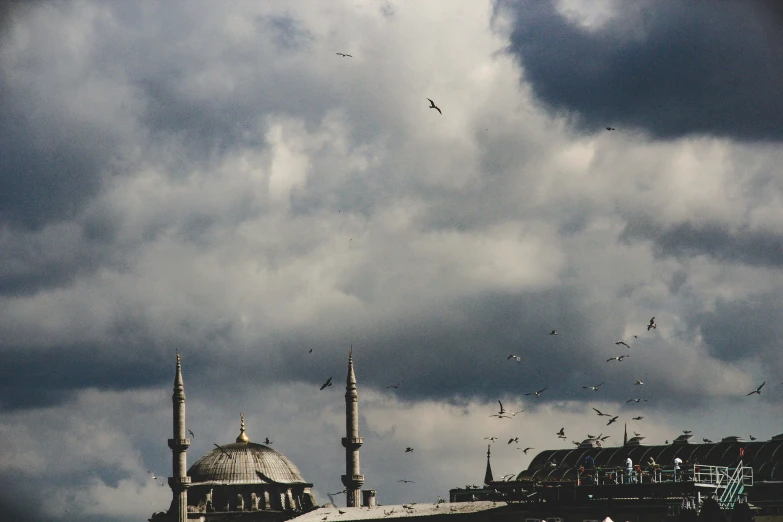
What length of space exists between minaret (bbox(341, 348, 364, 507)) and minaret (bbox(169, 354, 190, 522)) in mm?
13160

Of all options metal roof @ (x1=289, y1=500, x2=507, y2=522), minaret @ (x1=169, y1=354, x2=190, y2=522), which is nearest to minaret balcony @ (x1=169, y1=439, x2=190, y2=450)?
minaret @ (x1=169, y1=354, x2=190, y2=522)

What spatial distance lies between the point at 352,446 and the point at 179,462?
46.4ft

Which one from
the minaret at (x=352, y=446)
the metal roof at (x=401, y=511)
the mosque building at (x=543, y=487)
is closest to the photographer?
the mosque building at (x=543, y=487)

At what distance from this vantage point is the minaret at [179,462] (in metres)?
117

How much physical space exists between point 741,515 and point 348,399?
7125cm

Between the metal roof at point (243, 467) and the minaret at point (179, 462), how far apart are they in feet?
29.9

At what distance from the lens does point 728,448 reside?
92.3m

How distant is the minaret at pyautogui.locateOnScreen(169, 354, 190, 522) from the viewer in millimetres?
117312

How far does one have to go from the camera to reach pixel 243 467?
12950 centimetres

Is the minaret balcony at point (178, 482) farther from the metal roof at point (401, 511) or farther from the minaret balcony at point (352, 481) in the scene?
the metal roof at point (401, 511)

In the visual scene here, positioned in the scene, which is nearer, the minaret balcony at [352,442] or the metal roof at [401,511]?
the metal roof at [401,511]

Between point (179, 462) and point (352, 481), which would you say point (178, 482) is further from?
point (352, 481)

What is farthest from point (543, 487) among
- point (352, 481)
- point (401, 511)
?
point (352, 481)

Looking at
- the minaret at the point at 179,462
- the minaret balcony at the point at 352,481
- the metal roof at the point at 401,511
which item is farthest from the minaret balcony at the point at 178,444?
the metal roof at the point at 401,511
